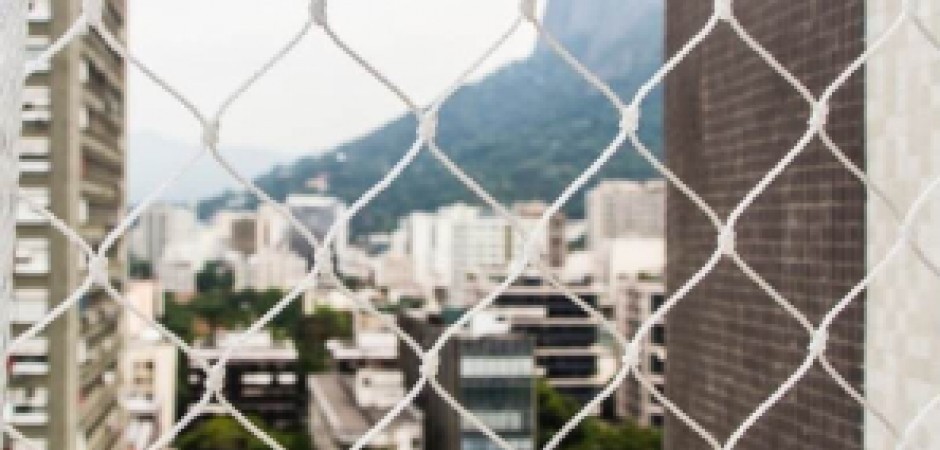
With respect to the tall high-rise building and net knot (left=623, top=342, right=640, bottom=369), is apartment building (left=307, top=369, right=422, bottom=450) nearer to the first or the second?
the tall high-rise building

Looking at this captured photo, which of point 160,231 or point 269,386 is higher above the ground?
point 160,231

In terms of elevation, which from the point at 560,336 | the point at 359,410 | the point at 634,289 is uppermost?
the point at 634,289

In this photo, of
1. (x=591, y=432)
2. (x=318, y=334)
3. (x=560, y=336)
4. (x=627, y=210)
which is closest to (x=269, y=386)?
(x=318, y=334)

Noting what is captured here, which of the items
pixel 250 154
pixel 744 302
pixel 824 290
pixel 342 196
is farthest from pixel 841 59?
pixel 342 196

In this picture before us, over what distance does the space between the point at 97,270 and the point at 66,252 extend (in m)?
3.83

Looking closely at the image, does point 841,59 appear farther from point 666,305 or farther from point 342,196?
point 342,196

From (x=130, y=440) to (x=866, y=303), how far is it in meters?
6.80

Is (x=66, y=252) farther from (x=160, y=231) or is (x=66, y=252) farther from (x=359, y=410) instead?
(x=160, y=231)

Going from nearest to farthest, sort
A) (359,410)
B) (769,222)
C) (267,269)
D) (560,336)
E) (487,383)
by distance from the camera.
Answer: (769,222) < (487,383) < (359,410) < (267,269) < (560,336)

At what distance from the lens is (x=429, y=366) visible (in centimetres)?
34

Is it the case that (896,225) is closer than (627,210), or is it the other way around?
(896,225)

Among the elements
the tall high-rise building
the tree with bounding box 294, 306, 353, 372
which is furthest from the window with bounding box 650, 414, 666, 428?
the tall high-rise building

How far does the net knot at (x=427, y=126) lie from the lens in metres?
0.33

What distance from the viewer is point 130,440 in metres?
7.00
